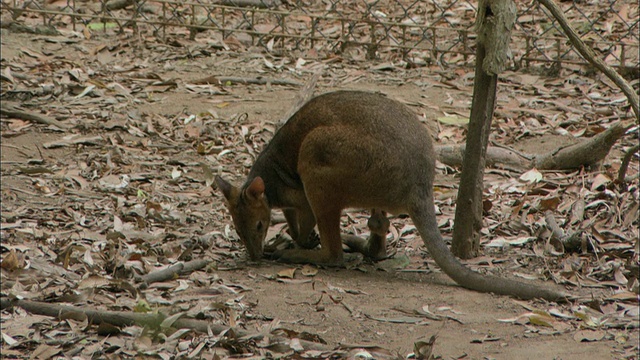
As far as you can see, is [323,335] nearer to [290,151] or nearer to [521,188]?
[290,151]

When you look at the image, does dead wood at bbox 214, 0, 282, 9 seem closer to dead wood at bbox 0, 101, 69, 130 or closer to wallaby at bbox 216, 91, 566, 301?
dead wood at bbox 0, 101, 69, 130

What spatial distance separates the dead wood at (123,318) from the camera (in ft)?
13.6

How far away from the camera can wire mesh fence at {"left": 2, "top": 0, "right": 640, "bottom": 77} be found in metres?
8.90

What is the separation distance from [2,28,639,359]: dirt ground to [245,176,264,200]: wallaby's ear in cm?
40

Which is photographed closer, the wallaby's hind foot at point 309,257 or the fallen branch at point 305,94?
the wallaby's hind foot at point 309,257

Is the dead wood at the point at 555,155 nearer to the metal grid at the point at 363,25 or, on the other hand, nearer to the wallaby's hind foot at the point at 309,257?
the wallaby's hind foot at the point at 309,257

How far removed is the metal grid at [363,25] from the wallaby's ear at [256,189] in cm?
350

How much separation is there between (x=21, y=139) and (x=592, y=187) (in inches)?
171

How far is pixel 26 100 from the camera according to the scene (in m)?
7.87

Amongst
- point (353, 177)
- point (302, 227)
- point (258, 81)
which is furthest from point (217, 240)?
point (258, 81)

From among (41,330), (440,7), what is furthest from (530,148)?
(41,330)

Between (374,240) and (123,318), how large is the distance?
1.89m

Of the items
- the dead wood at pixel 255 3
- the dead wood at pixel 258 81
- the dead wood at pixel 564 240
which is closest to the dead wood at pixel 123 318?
the dead wood at pixel 564 240

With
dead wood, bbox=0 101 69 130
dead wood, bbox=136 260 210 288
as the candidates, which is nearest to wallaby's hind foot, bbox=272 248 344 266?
dead wood, bbox=136 260 210 288
